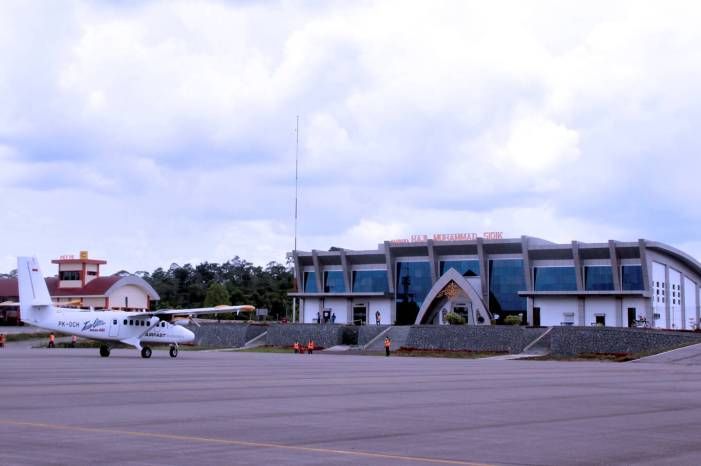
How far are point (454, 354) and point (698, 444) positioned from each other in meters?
53.6

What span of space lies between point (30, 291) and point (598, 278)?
188 feet

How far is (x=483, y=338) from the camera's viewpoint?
72.1m

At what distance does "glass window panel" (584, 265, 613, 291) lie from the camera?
Result: 90438 mm

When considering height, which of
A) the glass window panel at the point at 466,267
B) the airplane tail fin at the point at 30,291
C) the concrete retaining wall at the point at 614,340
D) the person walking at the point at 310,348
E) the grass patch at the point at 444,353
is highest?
the glass window panel at the point at 466,267

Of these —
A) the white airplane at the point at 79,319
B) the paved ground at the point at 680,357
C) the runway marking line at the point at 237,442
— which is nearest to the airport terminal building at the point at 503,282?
the paved ground at the point at 680,357

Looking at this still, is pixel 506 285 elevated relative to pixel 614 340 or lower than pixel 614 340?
elevated

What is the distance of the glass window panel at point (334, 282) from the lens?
106125 millimetres

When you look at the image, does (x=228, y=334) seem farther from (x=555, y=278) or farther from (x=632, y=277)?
(x=632, y=277)

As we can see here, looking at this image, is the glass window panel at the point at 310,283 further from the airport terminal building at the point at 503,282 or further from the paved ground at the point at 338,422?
the paved ground at the point at 338,422

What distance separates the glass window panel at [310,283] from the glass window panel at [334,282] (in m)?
1.41

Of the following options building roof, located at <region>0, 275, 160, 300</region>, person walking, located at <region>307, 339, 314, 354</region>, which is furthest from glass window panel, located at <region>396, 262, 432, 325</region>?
building roof, located at <region>0, 275, 160, 300</region>

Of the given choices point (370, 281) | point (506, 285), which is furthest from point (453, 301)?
point (370, 281)

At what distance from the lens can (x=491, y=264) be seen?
318ft

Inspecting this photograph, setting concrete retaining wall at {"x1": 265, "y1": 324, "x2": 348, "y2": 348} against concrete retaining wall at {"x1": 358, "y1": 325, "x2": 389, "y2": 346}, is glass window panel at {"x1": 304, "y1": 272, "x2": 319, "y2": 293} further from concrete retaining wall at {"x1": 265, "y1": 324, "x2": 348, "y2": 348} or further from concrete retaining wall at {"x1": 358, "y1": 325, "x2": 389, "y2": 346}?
concrete retaining wall at {"x1": 358, "y1": 325, "x2": 389, "y2": 346}
